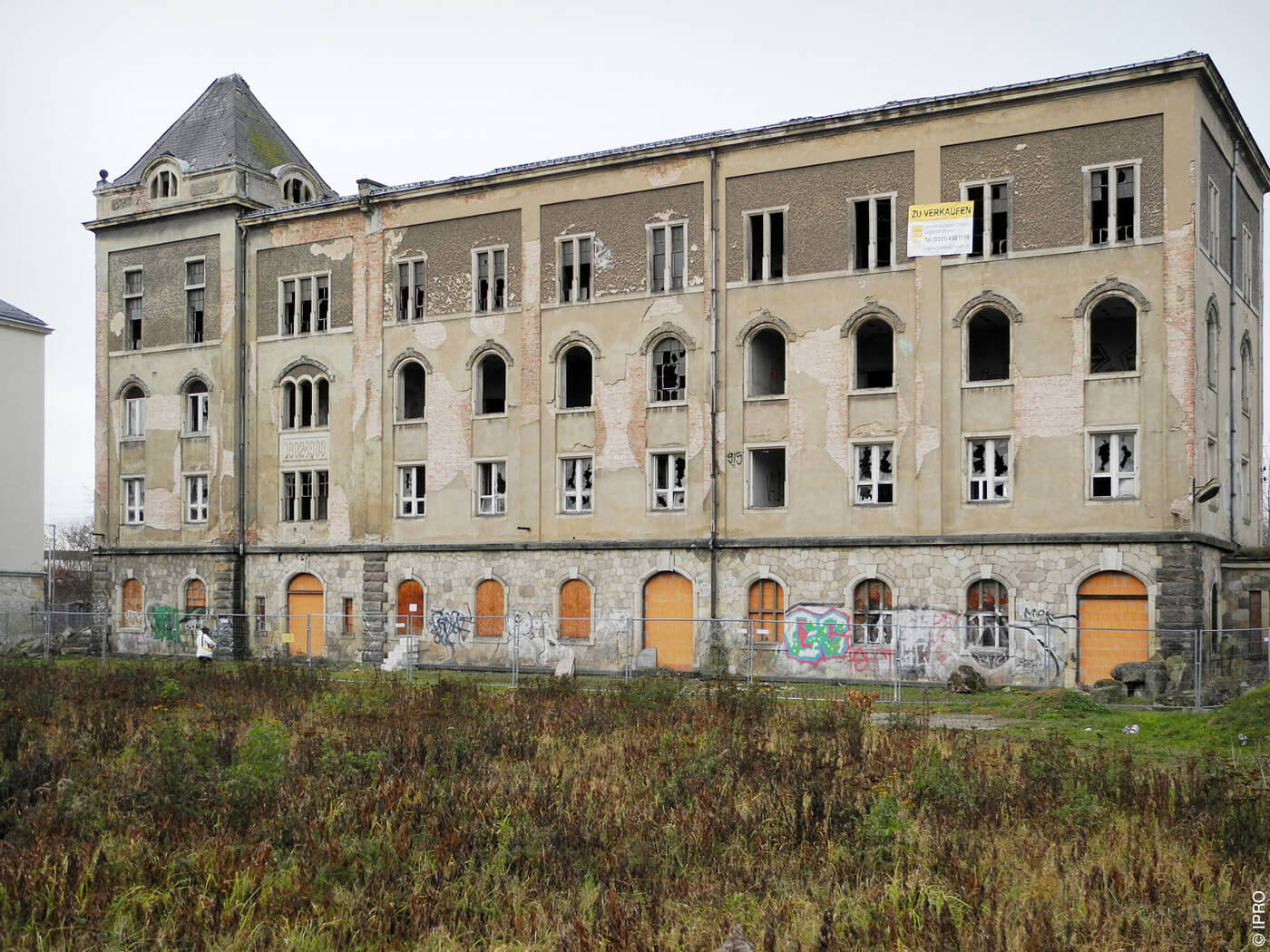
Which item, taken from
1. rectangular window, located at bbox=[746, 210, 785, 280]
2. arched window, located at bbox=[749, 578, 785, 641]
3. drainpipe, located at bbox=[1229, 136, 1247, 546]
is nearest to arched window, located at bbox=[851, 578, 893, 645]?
arched window, located at bbox=[749, 578, 785, 641]

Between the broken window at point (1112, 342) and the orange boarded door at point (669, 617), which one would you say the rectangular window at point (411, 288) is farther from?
the broken window at point (1112, 342)

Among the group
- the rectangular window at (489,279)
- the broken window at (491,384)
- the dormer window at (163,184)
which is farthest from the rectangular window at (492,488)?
the dormer window at (163,184)

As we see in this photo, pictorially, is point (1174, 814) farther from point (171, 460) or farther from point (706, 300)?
point (171, 460)

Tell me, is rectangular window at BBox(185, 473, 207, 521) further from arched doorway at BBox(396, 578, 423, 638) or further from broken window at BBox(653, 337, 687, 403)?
broken window at BBox(653, 337, 687, 403)

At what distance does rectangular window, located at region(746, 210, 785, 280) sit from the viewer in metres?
34.1

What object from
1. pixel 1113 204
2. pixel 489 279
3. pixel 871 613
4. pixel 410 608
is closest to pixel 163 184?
pixel 489 279

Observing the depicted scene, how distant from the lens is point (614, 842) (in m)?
11.0

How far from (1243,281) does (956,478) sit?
34.0 feet

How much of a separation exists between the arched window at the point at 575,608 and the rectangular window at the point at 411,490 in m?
5.65

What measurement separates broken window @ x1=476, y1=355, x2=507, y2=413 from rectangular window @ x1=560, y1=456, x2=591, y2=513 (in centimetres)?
291

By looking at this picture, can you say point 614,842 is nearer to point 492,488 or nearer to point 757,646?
point 757,646

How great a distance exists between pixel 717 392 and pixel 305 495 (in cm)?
1437

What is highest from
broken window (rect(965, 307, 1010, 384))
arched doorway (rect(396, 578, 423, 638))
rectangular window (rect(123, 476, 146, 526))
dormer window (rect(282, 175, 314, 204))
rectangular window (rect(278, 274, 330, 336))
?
dormer window (rect(282, 175, 314, 204))

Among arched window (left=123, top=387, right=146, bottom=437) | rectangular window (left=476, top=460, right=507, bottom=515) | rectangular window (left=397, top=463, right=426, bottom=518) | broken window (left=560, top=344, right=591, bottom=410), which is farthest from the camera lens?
arched window (left=123, top=387, right=146, bottom=437)
